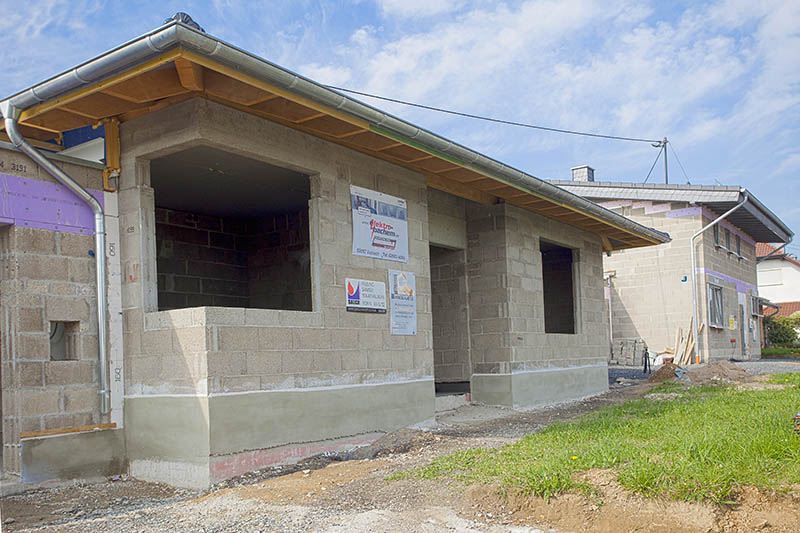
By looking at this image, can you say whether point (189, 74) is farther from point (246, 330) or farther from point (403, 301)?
point (403, 301)

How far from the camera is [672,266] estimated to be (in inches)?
941

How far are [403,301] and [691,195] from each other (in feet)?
54.6

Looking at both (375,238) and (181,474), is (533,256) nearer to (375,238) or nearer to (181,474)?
(375,238)

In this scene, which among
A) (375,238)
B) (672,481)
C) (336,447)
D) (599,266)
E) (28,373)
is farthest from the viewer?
(599,266)

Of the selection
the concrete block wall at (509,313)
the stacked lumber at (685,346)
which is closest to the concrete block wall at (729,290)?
the stacked lumber at (685,346)

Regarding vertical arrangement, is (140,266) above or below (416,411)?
above

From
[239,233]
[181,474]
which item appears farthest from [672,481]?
[239,233]

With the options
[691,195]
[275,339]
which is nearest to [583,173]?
[691,195]

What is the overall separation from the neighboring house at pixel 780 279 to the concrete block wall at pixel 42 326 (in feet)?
169

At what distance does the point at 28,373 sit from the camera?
710cm

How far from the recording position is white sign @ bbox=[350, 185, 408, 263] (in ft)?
30.6

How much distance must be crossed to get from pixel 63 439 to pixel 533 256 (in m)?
8.57

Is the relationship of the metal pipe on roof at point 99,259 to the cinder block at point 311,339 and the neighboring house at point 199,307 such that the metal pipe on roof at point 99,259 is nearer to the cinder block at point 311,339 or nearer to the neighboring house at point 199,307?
the neighboring house at point 199,307

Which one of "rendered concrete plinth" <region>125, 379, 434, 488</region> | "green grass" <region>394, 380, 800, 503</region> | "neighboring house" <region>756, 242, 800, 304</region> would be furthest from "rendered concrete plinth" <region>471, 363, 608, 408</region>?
"neighboring house" <region>756, 242, 800, 304</region>
